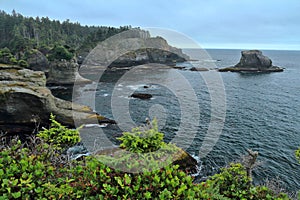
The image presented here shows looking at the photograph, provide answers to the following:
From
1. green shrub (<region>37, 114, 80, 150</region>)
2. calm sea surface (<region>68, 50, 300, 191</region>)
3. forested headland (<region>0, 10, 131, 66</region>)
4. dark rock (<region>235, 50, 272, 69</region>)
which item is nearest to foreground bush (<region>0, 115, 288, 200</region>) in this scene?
green shrub (<region>37, 114, 80, 150</region>)

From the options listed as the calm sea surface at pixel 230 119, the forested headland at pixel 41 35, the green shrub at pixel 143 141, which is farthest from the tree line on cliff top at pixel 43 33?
the green shrub at pixel 143 141

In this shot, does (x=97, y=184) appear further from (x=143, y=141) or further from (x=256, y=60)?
(x=256, y=60)

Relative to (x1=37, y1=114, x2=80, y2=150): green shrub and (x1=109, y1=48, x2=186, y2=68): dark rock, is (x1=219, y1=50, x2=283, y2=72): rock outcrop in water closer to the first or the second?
(x1=109, y1=48, x2=186, y2=68): dark rock

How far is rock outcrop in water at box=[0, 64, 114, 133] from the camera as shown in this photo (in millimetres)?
28859

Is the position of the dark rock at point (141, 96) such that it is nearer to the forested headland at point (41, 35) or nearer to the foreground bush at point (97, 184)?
the foreground bush at point (97, 184)

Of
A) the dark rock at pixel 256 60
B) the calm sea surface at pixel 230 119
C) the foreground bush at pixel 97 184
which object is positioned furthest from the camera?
the dark rock at pixel 256 60

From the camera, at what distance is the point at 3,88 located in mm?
29141

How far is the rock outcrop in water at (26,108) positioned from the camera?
28.9m

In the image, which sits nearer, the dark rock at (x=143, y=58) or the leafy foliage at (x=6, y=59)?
the leafy foliage at (x=6, y=59)

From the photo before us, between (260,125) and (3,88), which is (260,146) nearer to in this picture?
(260,125)

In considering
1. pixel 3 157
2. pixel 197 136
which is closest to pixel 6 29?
pixel 197 136

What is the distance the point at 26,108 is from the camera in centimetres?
2998

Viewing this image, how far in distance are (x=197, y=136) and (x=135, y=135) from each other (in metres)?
22.8

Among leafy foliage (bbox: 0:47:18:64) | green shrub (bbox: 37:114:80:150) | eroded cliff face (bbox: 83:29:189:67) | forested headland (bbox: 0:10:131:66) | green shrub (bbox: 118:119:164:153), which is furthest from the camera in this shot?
eroded cliff face (bbox: 83:29:189:67)
